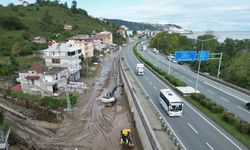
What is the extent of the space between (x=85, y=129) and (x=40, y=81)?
18573mm

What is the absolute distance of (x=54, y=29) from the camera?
117 m

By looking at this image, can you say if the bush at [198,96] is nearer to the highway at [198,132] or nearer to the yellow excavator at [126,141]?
the highway at [198,132]

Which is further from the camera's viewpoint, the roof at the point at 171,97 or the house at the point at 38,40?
the house at the point at 38,40

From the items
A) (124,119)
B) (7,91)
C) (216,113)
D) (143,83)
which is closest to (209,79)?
(143,83)

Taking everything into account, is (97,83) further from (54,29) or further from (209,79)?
(54,29)

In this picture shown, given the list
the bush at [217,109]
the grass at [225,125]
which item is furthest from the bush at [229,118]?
the bush at [217,109]

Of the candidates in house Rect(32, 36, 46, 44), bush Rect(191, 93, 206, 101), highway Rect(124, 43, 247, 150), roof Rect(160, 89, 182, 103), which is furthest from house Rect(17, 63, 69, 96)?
house Rect(32, 36, 46, 44)

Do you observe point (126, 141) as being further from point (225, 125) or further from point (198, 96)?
point (198, 96)

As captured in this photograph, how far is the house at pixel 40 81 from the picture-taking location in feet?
143

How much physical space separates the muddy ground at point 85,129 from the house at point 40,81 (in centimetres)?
659

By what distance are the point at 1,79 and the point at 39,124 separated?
1116 inches

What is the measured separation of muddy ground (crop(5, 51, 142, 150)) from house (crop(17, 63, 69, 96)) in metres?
6.59

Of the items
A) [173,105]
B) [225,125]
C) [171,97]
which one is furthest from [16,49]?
[225,125]

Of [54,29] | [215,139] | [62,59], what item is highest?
[54,29]
